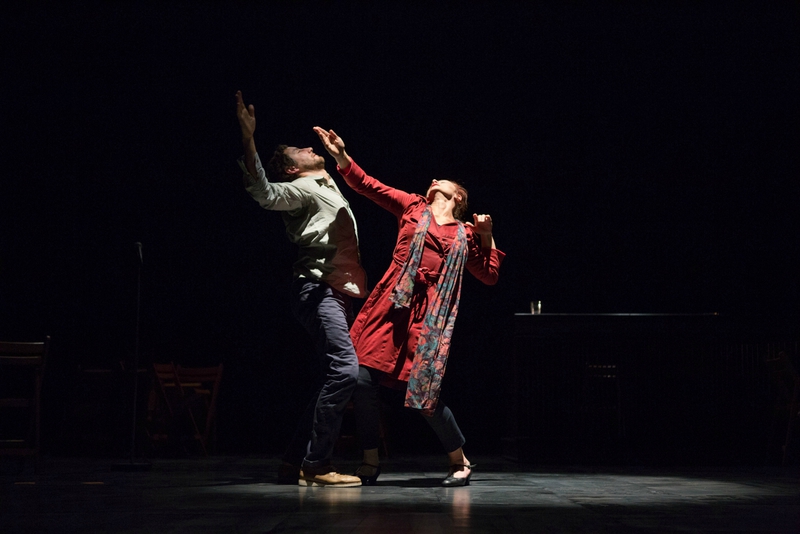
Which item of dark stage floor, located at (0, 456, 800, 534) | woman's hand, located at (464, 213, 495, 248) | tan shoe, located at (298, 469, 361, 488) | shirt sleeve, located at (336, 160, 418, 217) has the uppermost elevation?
shirt sleeve, located at (336, 160, 418, 217)

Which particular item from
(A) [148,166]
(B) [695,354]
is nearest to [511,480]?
(B) [695,354]

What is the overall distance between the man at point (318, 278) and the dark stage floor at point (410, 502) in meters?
0.20

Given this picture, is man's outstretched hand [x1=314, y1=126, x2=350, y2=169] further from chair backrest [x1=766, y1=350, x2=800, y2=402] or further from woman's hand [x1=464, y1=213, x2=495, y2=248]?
chair backrest [x1=766, y1=350, x2=800, y2=402]

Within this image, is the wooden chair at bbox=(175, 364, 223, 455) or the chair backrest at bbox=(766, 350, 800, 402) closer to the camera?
the chair backrest at bbox=(766, 350, 800, 402)

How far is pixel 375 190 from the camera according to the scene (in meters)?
3.81

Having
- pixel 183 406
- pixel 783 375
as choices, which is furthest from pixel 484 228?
pixel 183 406

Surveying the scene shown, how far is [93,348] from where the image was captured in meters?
7.33

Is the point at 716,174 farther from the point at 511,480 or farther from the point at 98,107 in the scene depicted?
the point at 98,107

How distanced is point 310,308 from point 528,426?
2267 mm

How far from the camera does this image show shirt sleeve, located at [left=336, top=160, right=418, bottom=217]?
3717mm

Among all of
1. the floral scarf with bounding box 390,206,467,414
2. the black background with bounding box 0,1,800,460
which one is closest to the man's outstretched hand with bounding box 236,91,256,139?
the floral scarf with bounding box 390,206,467,414

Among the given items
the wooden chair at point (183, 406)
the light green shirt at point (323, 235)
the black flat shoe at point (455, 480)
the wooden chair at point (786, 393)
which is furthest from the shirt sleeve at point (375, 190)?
the wooden chair at point (183, 406)

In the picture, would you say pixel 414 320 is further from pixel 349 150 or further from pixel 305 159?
pixel 349 150

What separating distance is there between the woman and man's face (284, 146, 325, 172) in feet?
0.76
